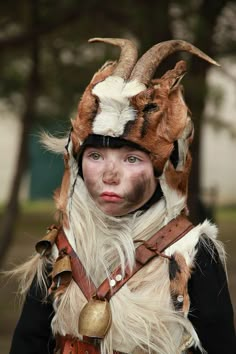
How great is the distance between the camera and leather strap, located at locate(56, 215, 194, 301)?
3.15 meters

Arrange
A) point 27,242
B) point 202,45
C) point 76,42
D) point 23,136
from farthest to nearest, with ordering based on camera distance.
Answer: point 27,242
point 23,136
point 76,42
point 202,45

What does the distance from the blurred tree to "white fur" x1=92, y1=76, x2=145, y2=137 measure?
3157mm

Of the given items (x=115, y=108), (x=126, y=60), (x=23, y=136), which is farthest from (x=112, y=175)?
(x=23, y=136)

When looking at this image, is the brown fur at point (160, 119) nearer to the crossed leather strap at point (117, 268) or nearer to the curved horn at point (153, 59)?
the curved horn at point (153, 59)

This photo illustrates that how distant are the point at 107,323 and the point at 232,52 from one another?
5.47 meters

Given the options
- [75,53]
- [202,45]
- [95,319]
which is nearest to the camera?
[95,319]

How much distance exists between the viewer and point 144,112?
313cm

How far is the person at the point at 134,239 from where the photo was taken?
123 inches

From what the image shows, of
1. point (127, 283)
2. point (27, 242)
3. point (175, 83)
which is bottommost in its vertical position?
point (27, 242)

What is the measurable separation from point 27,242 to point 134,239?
10134 millimetres

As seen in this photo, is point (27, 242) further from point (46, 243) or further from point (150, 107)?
point (150, 107)

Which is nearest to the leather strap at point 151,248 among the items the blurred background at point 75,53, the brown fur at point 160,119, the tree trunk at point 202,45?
the brown fur at point 160,119

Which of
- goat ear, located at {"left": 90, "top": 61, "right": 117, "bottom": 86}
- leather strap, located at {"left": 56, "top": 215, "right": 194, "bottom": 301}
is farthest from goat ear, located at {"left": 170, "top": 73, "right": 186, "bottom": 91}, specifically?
leather strap, located at {"left": 56, "top": 215, "right": 194, "bottom": 301}

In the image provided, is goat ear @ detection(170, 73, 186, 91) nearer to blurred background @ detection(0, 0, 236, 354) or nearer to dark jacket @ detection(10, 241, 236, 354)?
dark jacket @ detection(10, 241, 236, 354)
